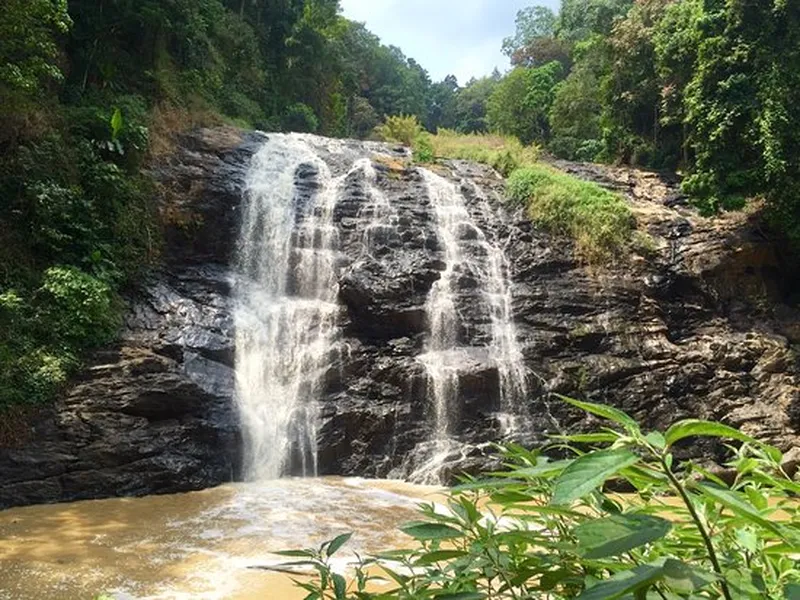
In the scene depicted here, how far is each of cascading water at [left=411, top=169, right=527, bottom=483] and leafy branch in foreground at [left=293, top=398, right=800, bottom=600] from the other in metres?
8.54

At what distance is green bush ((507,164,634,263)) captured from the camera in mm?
13086

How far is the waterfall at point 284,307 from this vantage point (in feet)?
31.2

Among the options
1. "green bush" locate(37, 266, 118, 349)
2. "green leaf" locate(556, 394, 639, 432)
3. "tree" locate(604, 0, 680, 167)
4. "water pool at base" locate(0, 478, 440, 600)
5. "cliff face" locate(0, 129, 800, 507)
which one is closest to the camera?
"green leaf" locate(556, 394, 639, 432)

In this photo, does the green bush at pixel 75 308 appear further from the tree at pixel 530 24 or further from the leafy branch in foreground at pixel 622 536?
the tree at pixel 530 24

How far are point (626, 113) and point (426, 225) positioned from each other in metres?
8.51

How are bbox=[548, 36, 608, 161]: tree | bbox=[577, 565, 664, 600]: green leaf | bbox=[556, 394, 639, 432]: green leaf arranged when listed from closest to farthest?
bbox=[577, 565, 664, 600]: green leaf
bbox=[556, 394, 639, 432]: green leaf
bbox=[548, 36, 608, 161]: tree

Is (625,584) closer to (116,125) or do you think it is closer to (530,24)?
(116,125)

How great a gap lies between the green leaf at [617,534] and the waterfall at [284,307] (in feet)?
29.7

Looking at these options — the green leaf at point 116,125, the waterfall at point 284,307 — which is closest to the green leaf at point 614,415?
the waterfall at point 284,307

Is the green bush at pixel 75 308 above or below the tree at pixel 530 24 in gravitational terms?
below

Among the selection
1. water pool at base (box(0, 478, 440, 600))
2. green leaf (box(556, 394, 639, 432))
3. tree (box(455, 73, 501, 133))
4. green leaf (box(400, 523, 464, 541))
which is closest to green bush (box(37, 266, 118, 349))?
water pool at base (box(0, 478, 440, 600))

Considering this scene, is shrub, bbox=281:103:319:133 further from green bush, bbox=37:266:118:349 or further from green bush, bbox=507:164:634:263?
green bush, bbox=37:266:118:349

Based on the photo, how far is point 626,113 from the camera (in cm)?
1803

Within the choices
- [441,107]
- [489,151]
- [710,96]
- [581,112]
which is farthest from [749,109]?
[441,107]
